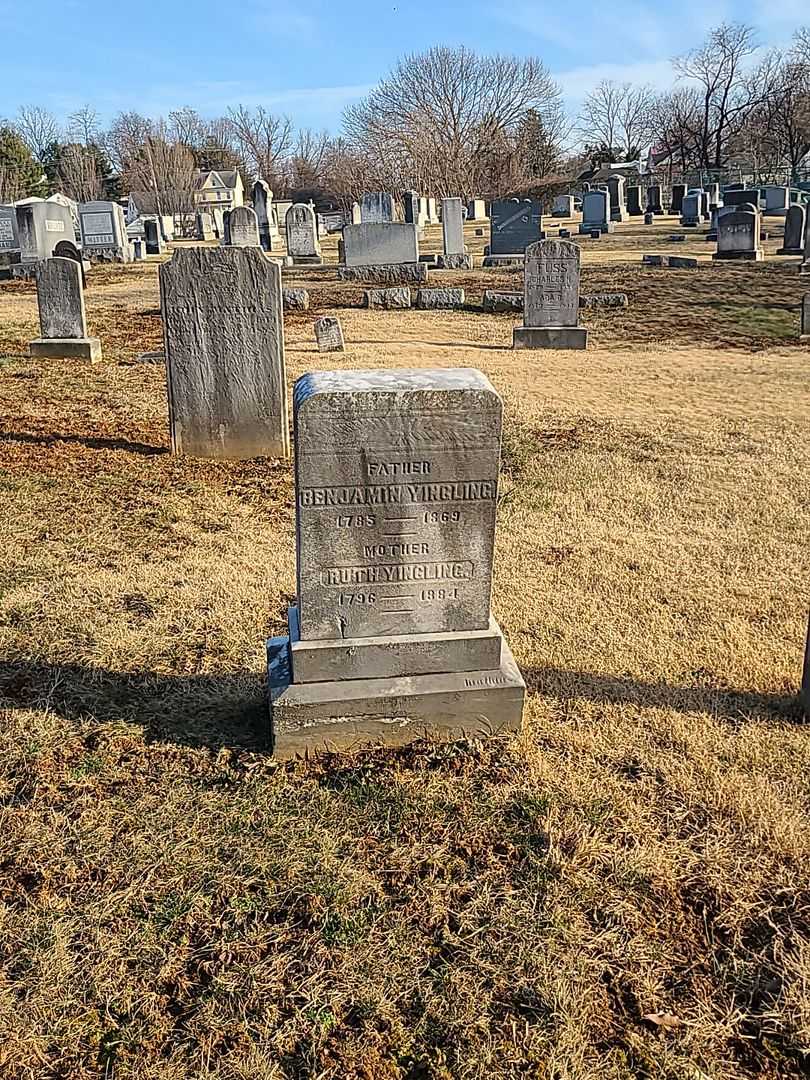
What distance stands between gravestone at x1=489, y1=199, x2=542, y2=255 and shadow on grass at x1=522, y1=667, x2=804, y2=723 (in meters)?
23.7

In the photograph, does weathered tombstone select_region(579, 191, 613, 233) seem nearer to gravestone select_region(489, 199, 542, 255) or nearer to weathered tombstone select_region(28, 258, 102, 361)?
gravestone select_region(489, 199, 542, 255)

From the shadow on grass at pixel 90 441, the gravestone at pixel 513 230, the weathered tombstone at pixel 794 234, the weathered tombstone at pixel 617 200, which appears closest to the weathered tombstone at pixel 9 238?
the gravestone at pixel 513 230

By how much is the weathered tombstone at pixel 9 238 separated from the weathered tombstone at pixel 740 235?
19755 mm

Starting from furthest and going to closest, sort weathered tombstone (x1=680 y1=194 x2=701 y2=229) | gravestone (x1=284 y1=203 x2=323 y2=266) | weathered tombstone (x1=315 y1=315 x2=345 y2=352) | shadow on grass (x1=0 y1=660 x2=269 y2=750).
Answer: weathered tombstone (x1=680 y1=194 x2=701 y2=229)
gravestone (x1=284 y1=203 x2=323 y2=266)
weathered tombstone (x1=315 y1=315 x2=345 y2=352)
shadow on grass (x1=0 y1=660 x2=269 y2=750)

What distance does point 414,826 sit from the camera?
302 centimetres

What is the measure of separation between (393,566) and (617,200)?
140 ft

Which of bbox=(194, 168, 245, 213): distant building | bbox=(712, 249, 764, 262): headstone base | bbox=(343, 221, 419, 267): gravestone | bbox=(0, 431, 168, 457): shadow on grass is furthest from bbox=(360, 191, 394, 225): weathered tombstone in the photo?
bbox=(194, 168, 245, 213): distant building

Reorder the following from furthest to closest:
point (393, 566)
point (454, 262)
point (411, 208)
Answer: point (411, 208), point (454, 262), point (393, 566)

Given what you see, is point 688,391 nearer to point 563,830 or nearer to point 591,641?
point 591,641

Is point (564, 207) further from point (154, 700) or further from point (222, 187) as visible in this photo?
point (154, 700)

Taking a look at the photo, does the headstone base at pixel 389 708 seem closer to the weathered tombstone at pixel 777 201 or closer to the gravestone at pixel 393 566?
the gravestone at pixel 393 566

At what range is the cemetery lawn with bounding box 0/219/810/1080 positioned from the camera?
2.28 meters

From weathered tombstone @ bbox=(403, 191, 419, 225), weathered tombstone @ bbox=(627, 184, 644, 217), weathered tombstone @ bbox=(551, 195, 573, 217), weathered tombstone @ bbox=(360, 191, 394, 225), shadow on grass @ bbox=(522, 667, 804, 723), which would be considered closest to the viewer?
shadow on grass @ bbox=(522, 667, 804, 723)

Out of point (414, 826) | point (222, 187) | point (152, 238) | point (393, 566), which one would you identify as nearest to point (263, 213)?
point (152, 238)
